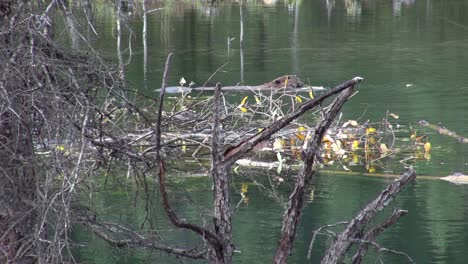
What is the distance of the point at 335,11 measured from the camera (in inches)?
1815

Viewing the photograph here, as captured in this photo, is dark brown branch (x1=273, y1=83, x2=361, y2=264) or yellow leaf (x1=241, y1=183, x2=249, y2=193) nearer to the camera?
dark brown branch (x1=273, y1=83, x2=361, y2=264)

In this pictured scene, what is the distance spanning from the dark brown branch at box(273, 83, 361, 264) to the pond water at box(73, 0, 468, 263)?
1445mm

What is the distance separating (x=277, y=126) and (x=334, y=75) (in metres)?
18.5

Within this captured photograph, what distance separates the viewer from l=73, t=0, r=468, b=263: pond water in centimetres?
1049

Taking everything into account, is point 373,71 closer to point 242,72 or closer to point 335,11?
point 242,72

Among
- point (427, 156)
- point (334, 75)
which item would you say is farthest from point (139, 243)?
point (334, 75)

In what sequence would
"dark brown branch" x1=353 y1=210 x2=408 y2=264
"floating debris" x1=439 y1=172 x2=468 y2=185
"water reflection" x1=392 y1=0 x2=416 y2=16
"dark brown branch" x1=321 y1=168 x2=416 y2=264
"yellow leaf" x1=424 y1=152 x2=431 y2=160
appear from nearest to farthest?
"dark brown branch" x1=321 y1=168 x2=416 y2=264 < "dark brown branch" x1=353 y1=210 x2=408 y2=264 < "floating debris" x1=439 y1=172 x2=468 y2=185 < "yellow leaf" x1=424 y1=152 x2=431 y2=160 < "water reflection" x1=392 y1=0 x2=416 y2=16

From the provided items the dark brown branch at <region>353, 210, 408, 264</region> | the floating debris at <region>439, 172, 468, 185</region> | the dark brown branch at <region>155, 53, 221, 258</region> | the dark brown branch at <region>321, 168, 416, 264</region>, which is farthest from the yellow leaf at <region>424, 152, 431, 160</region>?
the dark brown branch at <region>155, 53, 221, 258</region>

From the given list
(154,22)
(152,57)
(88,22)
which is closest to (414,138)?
(88,22)

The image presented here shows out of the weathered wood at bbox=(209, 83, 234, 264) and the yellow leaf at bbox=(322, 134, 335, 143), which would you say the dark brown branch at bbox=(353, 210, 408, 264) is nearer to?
the weathered wood at bbox=(209, 83, 234, 264)

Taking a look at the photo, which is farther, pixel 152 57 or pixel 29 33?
pixel 152 57

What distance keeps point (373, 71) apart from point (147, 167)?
18.3 meters

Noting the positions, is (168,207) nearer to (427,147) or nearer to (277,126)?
(277,126)

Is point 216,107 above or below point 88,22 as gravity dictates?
below
